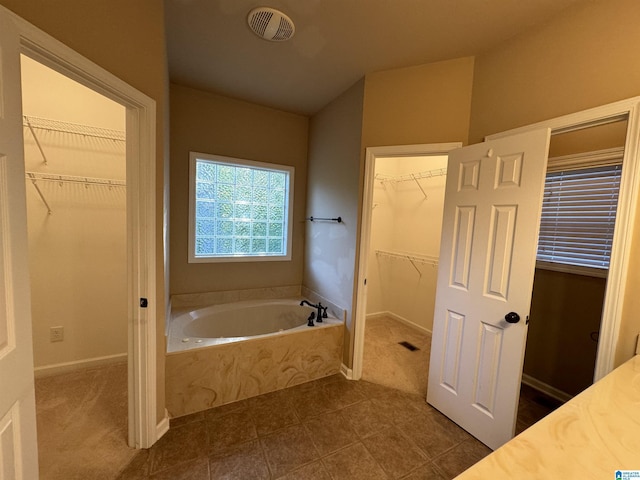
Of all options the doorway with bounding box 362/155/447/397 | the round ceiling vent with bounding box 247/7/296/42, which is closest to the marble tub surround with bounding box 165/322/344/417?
the doorway with bounding box 362/155/447/397

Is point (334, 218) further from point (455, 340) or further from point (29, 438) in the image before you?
point (29, 438)

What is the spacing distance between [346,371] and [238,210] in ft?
6.76

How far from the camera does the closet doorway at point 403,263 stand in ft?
9.60

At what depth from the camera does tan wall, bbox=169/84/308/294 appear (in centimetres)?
264

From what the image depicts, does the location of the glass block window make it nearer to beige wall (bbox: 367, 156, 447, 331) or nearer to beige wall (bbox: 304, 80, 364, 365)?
beige wall (bbox: 304, 80, 364, 365)

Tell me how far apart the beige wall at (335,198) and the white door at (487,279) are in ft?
2.53

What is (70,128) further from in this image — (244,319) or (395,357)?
(395,357)

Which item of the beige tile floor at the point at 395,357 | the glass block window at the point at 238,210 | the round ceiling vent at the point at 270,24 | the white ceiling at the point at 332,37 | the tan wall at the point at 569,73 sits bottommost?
the beige tile floor at the point at 395,357

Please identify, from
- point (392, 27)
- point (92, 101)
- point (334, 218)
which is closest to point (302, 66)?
point (392, 27)

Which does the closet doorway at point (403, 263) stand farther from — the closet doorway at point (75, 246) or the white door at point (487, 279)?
the closet doorway at point (75, 246)

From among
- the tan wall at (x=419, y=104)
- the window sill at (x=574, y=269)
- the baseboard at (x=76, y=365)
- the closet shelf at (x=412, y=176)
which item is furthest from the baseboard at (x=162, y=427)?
the closet shelf at (x=412, y=176)

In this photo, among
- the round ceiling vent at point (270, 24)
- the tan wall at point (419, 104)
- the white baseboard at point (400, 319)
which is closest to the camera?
the round ceiling vent at point (270, 24)

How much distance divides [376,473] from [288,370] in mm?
983

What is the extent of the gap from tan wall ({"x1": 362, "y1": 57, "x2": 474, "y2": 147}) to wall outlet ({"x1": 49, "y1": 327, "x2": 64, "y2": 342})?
304 cm
